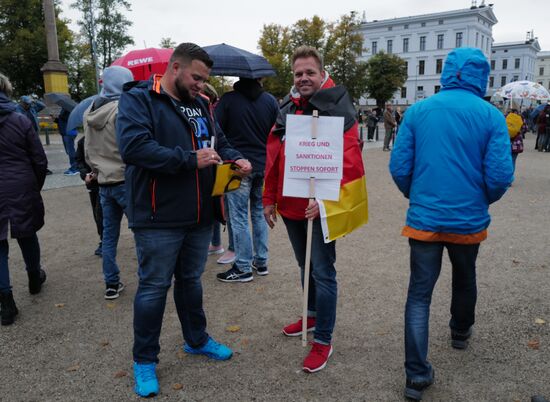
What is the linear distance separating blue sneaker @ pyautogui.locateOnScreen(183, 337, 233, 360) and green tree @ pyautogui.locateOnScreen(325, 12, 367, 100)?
44.2 metres

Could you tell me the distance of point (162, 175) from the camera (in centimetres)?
277

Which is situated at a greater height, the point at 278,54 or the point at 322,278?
the point at 278,54

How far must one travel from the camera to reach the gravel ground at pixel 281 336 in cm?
297

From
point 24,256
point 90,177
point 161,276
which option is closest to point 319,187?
point 161,276

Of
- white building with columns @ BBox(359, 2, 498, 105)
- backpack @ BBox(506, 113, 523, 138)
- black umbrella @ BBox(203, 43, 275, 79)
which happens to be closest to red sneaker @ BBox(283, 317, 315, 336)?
black umbrella @ BBox(203, 43, 275, 79)

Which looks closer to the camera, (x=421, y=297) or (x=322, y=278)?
(x=421, y=297)

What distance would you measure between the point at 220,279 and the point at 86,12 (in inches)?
2067

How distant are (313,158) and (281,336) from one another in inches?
59.3

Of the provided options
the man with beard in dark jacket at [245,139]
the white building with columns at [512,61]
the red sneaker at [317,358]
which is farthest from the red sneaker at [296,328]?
the white building with columns at [512,61]

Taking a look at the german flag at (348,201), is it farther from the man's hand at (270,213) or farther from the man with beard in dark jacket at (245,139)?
the man with beard in dark jacket at (245,139)

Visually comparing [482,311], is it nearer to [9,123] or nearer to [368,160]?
[9,123]

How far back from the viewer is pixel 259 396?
9.44 ft

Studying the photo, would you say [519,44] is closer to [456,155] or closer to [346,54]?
[346,54]

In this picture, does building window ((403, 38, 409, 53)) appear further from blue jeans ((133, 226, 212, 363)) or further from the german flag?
blue jeans ((133, 226, 212, 363))
